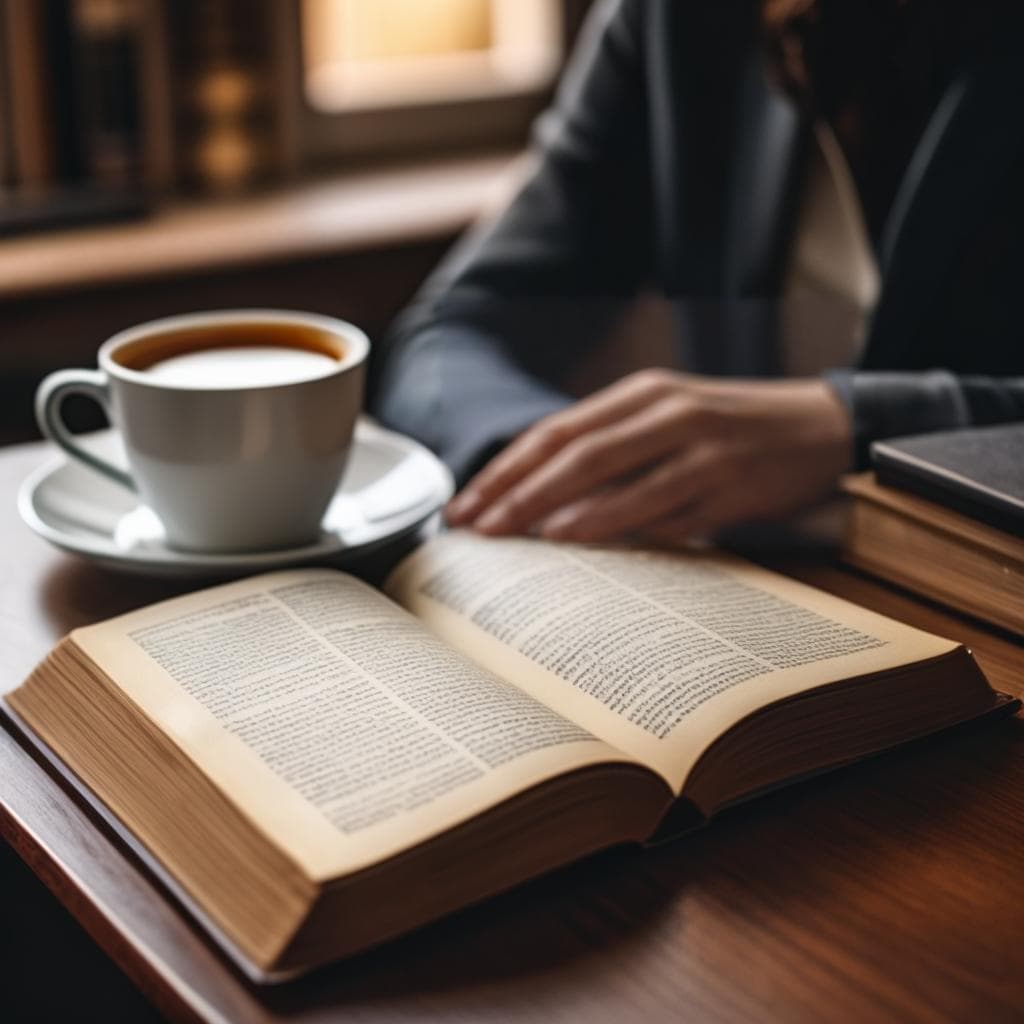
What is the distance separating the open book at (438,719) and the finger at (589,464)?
3.3 inches

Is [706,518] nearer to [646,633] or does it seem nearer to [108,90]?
[646,633]

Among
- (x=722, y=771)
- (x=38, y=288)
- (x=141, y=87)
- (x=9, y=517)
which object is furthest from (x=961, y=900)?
(x=141, y=87)

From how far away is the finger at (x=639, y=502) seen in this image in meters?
0.81

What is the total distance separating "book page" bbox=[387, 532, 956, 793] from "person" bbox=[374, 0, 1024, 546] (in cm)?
7

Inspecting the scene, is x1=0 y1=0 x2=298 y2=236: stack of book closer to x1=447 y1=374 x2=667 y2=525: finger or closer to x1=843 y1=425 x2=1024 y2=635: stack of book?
x1=447 y1=374 x2=667 y2=525: finger

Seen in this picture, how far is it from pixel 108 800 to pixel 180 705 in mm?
47

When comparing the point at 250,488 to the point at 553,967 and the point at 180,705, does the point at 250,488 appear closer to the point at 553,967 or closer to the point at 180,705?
the point at 180,705

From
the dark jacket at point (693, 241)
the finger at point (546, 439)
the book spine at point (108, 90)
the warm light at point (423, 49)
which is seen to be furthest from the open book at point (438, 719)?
the warm light at point (423, 49)

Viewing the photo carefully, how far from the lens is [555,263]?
1310 mm

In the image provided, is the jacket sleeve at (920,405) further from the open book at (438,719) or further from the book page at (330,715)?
the book page at (330,715)

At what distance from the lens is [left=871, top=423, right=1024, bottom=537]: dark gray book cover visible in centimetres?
69

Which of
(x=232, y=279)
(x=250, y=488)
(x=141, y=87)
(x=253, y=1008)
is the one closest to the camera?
(x=253, y=1008)

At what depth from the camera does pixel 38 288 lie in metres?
1.53

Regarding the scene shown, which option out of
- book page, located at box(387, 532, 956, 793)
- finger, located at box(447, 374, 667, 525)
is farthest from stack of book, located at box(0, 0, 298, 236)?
book page, located at box(387, 532, 956, 793)
